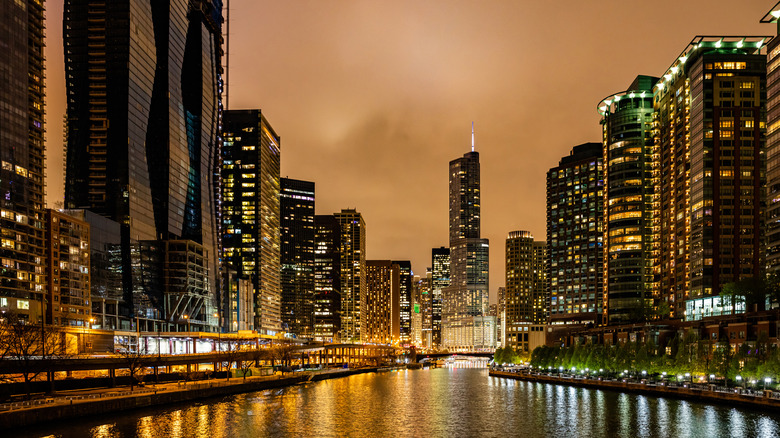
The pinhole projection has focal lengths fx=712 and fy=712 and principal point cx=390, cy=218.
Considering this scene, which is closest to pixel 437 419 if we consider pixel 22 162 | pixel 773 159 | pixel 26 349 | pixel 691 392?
pixel 691 392

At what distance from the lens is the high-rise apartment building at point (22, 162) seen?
17738 cm

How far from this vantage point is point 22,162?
18738cm

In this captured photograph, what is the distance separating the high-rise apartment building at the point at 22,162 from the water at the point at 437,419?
71.9 metres

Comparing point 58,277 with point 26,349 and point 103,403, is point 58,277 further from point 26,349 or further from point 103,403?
point 103,403

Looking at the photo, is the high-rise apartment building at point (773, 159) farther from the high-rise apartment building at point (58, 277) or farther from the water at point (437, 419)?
the high-rise apartment building at point (58, 277)

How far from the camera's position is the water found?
89438 mm

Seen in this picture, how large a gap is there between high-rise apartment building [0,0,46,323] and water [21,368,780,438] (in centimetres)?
7194

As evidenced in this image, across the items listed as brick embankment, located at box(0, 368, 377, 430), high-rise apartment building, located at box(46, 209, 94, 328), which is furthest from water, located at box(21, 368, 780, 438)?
high-rise apartment building, located at box(46, 209, 94, 328)

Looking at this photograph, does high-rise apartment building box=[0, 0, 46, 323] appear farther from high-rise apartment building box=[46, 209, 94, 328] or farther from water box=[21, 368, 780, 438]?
water box=[21, 368, 780, 438]

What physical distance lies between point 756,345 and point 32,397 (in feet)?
398

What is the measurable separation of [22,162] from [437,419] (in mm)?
137204

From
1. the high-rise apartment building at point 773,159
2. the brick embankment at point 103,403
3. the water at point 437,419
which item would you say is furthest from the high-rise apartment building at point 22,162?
the high-rise apartment building at point 773,159

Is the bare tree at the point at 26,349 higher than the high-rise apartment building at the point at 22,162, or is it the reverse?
the high-rise apartment building at the point at 22,162

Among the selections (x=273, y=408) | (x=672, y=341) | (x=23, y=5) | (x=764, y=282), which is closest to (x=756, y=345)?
(x=672, y=341)
